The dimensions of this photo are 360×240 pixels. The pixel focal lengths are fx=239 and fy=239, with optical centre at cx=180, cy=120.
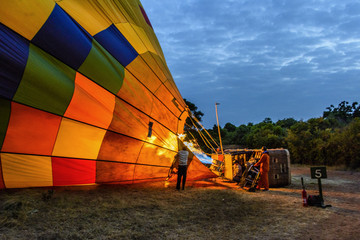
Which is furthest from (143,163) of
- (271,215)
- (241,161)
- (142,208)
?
(241,161)

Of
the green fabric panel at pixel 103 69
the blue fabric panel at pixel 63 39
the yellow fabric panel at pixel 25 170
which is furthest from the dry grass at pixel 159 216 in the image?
the blue fabric panel at pixel 63 39

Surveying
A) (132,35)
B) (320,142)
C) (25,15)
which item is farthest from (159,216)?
(320,142)

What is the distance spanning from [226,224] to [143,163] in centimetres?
242

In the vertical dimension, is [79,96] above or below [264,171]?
above

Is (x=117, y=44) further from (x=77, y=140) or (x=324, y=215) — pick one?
(x=324, y=215)

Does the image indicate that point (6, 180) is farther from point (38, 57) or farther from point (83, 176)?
point (38, 57)

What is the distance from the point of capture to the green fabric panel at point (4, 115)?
3108mm

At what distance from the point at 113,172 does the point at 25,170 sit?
158 centimetres

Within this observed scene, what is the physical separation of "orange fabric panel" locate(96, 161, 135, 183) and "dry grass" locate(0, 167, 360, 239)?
362 millimetres

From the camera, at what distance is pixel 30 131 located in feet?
11.7

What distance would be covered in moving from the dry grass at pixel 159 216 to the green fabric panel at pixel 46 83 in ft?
5.30

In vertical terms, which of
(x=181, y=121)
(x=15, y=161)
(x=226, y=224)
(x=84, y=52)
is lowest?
(x=226, y=224)

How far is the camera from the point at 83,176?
4.48 meters

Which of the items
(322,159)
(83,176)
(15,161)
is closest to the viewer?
(15,161)
